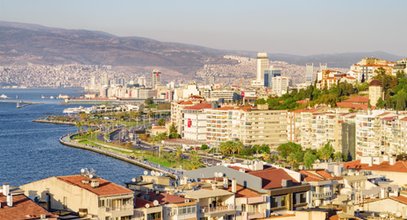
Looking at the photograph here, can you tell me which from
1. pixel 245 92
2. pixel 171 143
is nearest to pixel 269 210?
pixel 171 143

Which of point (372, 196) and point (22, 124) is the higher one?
point (372, 196)

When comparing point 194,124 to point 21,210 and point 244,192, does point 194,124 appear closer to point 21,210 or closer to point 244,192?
point 244,192

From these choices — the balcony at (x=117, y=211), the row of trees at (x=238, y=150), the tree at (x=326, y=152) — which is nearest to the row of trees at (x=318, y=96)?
the row of trees at (x=238, y=150)

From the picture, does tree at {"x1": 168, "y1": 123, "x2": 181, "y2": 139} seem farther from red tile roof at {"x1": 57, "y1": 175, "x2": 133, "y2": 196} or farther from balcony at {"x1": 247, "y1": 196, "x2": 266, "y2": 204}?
red tile roof at {"x1": 57, "y1": 175, "x2": 133, "y2": 196}

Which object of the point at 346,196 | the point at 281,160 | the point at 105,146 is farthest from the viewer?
the point at 105,146

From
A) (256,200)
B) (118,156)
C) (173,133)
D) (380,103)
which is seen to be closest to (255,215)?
(256,200)

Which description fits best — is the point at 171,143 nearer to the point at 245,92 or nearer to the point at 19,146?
the point at 19,146

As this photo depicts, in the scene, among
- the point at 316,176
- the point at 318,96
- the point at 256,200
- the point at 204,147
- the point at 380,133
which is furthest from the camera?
the point at 318,96
